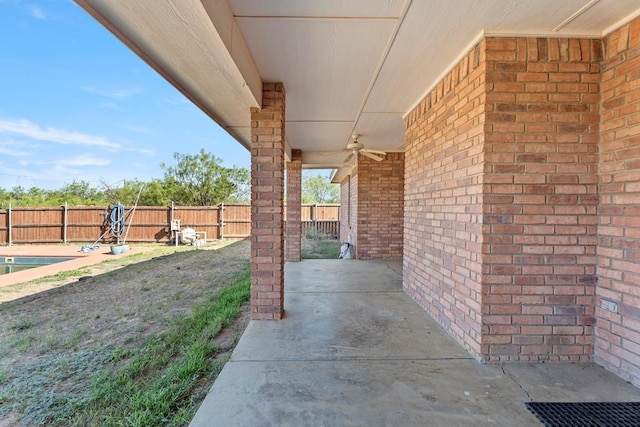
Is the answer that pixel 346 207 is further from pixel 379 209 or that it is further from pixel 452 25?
pixel 452 25

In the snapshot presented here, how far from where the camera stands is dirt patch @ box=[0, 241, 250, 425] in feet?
9.02

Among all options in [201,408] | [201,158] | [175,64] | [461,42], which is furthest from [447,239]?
[201,158]

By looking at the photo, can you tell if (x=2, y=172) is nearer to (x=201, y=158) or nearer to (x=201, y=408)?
(x=201, y=158)

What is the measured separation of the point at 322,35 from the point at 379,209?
555 cm

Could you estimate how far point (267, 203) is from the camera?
3311mm

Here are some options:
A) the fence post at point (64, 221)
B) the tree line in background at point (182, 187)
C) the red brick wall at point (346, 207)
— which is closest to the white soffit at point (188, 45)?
the red brick wall at point (346, 207)

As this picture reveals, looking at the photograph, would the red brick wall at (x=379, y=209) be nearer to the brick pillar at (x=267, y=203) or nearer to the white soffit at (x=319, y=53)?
the white soffit at (x=319, y=53)

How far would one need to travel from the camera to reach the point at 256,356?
8.21 ft

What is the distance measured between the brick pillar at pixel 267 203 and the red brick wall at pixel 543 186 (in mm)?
2066

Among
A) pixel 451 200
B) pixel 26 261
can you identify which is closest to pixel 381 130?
pixel 451 200

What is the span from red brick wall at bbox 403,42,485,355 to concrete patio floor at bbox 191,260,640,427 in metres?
0.36

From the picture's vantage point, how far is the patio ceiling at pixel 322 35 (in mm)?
1934

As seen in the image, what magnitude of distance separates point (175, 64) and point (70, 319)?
3.82m

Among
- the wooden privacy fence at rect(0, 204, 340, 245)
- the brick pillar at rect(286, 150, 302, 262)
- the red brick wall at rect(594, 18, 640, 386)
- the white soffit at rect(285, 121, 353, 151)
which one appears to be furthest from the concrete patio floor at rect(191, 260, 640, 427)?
the wooden privacy fence at rect(0, 204, 340, 245)
